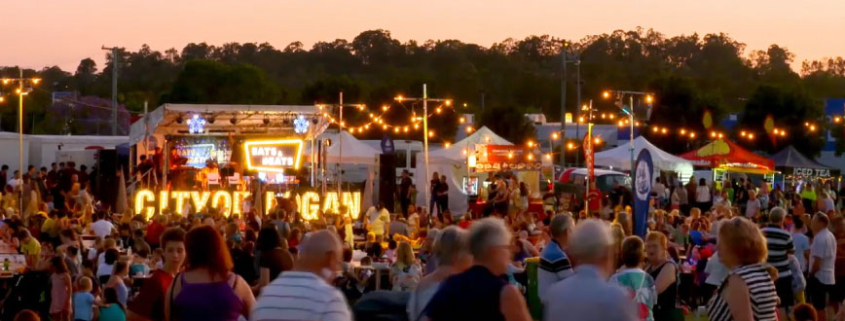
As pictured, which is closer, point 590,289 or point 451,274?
point 590,289

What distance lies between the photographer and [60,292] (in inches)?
446

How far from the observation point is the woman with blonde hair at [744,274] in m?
5.64

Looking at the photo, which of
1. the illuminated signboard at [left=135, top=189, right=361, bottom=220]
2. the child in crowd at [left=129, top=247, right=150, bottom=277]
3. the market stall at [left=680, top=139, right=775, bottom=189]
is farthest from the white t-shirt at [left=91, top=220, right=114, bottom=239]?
the market stall at [left=680, top=139, right=775, bottom=189]

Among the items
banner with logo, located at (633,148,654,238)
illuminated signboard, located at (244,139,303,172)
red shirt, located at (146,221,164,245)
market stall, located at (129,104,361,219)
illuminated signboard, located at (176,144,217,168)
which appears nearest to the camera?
banner with logo, located at (633,148,654,238)

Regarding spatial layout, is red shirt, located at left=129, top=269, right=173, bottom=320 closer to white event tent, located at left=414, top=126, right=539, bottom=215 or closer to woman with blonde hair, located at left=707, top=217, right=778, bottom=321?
woman with blonde hair, located at left=707, top=217, right=778, bottom=321

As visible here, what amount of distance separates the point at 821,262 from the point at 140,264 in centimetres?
658

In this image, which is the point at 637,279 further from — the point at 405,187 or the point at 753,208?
the point at 405,187

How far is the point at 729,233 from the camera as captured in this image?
19.1 feet

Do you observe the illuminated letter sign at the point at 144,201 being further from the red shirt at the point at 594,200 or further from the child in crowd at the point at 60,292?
the child in crowd at the point at 60,292

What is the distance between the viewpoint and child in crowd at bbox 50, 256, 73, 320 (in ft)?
37.1

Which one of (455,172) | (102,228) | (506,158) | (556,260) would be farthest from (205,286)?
(455,172)

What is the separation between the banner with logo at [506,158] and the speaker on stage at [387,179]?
2.69 metres

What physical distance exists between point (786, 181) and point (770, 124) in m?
14.8

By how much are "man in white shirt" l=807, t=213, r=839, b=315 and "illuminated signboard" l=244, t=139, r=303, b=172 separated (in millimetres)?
15094
